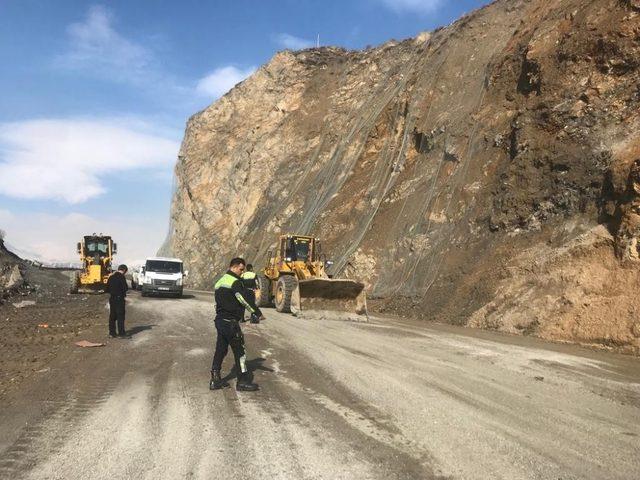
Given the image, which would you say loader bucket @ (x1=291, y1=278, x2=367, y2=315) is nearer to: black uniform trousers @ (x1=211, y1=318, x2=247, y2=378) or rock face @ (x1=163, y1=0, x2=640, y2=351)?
A: rock face @ (x1=163, y1=0, x2=640, y2=351)

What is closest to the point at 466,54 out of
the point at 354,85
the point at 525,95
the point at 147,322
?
the point at 525,95

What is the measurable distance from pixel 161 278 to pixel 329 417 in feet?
66.9

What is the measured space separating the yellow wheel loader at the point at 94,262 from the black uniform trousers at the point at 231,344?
72.5 ft

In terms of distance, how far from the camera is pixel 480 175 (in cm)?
2259

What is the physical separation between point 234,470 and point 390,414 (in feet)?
7.64

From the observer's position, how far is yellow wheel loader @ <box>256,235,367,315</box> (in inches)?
685

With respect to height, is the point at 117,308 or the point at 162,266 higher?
the point at 162,266

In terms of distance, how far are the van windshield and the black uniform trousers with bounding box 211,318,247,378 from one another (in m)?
19.1

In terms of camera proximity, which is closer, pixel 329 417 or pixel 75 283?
pixel 329 417

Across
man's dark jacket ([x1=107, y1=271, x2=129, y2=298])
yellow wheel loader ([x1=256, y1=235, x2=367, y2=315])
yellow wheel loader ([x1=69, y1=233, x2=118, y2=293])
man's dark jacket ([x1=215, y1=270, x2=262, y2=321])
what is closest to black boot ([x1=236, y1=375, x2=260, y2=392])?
man's dark jacket ([x1=215, y1=270, x2=262, y2=321])

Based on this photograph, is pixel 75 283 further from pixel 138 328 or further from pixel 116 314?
pixel 116 314

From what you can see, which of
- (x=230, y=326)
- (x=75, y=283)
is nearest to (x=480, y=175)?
(x=230, y=326)

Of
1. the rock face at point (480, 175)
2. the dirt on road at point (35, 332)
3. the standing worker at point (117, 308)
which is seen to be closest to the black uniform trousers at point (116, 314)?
the standing worker at point (117, 308)

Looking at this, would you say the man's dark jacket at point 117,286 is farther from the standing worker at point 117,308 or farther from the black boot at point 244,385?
the black boot at point 244,385
